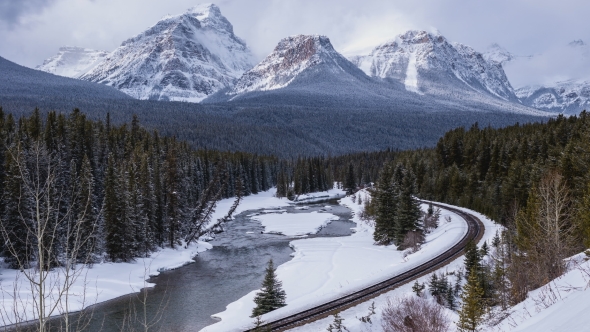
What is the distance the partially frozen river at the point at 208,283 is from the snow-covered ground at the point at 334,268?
1.76 metres

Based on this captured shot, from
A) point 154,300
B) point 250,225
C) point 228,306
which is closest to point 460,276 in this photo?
point 228,306

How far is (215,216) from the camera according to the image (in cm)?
7588

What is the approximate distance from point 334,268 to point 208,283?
434 inches

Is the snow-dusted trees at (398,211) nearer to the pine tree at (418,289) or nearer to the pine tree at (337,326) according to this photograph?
the pine tree at (418,289)

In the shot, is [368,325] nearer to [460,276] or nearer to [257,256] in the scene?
[460,276]

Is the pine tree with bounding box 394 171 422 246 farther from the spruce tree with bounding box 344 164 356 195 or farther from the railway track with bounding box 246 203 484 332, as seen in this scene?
the spruce tree with bounding box 344 164 356 195

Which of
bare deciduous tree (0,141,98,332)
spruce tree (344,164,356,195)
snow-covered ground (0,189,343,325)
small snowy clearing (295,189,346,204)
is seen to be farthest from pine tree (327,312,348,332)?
spruce tree (344,164,356,195)

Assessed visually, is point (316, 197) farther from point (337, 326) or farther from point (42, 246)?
point (42, 246)

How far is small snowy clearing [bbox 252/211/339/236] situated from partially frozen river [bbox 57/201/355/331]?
7.24 feet

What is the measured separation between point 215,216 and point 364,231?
29135mm

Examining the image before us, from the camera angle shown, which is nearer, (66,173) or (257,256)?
(257,256)

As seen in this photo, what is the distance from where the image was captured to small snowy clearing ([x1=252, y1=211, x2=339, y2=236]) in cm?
6018

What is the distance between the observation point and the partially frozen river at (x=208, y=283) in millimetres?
27031

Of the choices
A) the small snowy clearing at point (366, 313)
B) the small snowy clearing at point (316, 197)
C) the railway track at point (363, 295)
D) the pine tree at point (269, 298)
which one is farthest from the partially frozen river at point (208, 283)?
the small snowy clearing at point (316, 197)
